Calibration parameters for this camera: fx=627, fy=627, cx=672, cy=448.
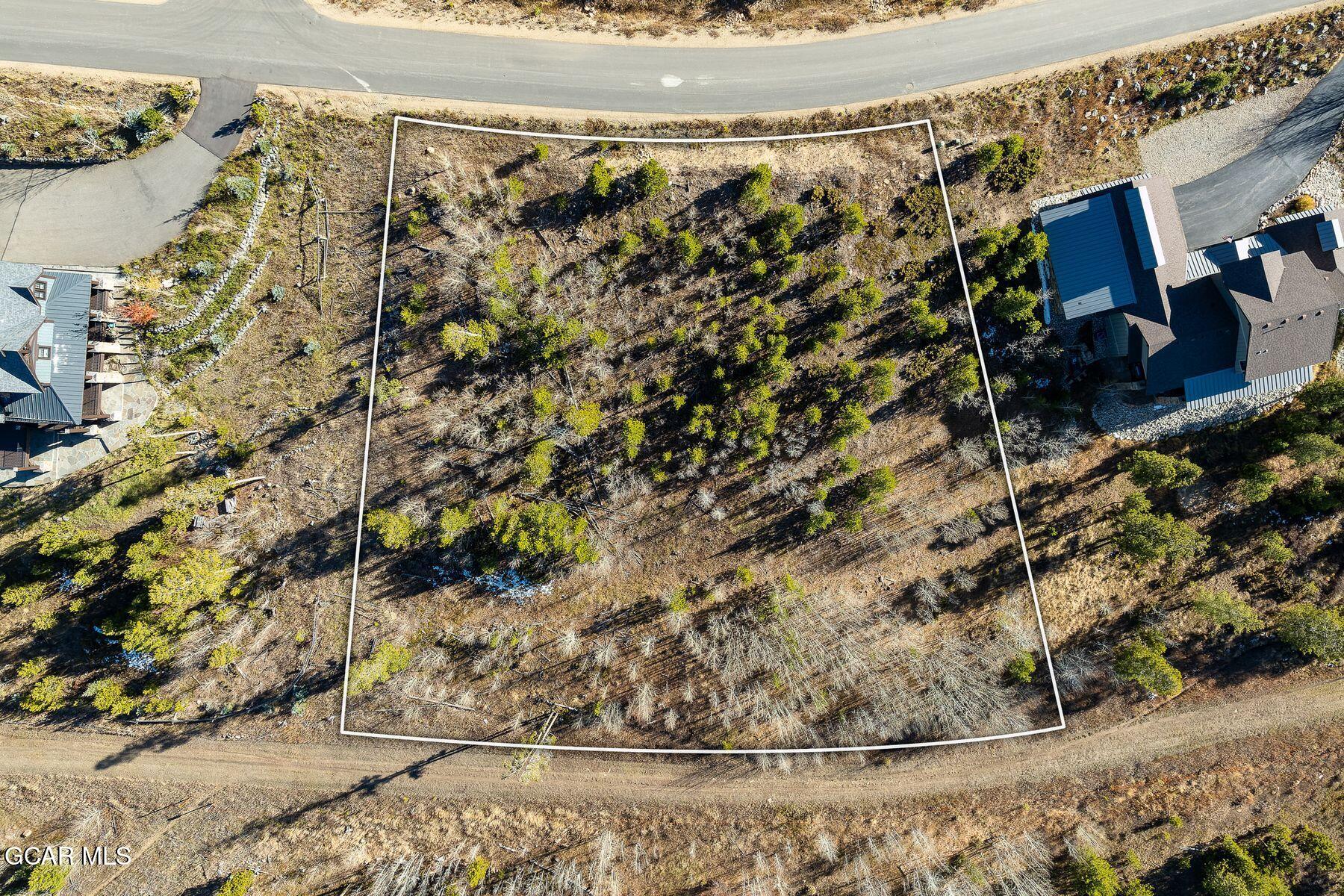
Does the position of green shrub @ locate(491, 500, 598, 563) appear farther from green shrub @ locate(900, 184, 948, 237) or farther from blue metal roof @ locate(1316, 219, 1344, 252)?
blue metal roof @ locate(1316, 219, 1344, 252)

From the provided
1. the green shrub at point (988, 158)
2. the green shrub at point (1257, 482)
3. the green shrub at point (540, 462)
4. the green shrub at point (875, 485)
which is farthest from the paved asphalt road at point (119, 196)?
the green shrub at point (1257, 482)

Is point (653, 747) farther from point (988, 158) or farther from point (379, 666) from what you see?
point (988, 158)

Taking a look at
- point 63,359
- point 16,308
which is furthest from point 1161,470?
point 16,308

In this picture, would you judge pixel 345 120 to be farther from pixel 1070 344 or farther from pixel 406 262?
pixel 1070 344

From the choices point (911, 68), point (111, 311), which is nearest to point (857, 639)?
point (911, 68)

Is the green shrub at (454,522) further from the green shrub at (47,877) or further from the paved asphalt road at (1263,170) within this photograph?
the paved asphalt road at (1263,170)

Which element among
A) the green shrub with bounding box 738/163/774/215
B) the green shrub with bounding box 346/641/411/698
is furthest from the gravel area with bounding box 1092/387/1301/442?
the green shrub with bounding box 346/641/411/698

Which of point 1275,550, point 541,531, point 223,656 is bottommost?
point 1275,550
